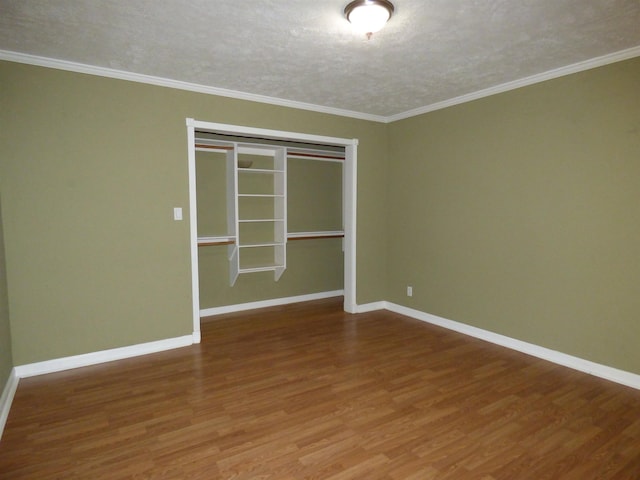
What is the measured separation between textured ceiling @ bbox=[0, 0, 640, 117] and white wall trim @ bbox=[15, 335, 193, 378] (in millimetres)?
2488

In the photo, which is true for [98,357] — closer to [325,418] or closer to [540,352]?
[325,418]

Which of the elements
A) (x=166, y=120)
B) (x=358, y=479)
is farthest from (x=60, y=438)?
(x=166, y=120)

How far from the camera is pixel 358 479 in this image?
6.39 ft

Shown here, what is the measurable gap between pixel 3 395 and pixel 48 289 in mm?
873

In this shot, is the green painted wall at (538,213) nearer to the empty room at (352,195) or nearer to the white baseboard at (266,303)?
the empty room at (352,195)

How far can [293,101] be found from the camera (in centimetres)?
418

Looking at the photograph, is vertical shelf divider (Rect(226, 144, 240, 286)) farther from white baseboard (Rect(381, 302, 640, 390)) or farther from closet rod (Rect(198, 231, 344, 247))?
white baseboard (Rect(381, 302, 640, 390))

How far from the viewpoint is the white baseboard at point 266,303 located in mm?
4961

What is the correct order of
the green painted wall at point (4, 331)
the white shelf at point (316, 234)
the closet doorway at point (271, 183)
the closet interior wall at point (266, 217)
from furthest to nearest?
the white shelf at point (316, 234) < the closet interior wall at point (266, 217) < the closet doorway at point (271, 183) < the green painted wall at point (4, 331)

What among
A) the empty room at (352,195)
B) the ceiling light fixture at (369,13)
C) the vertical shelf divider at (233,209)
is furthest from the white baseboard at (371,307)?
the ceiling light fixture at (369,13)

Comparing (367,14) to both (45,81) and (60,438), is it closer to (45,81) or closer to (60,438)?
(45,81)

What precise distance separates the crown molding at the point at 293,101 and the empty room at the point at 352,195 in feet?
0.06

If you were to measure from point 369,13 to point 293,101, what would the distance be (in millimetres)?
2102

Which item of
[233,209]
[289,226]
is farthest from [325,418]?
[289,226]
